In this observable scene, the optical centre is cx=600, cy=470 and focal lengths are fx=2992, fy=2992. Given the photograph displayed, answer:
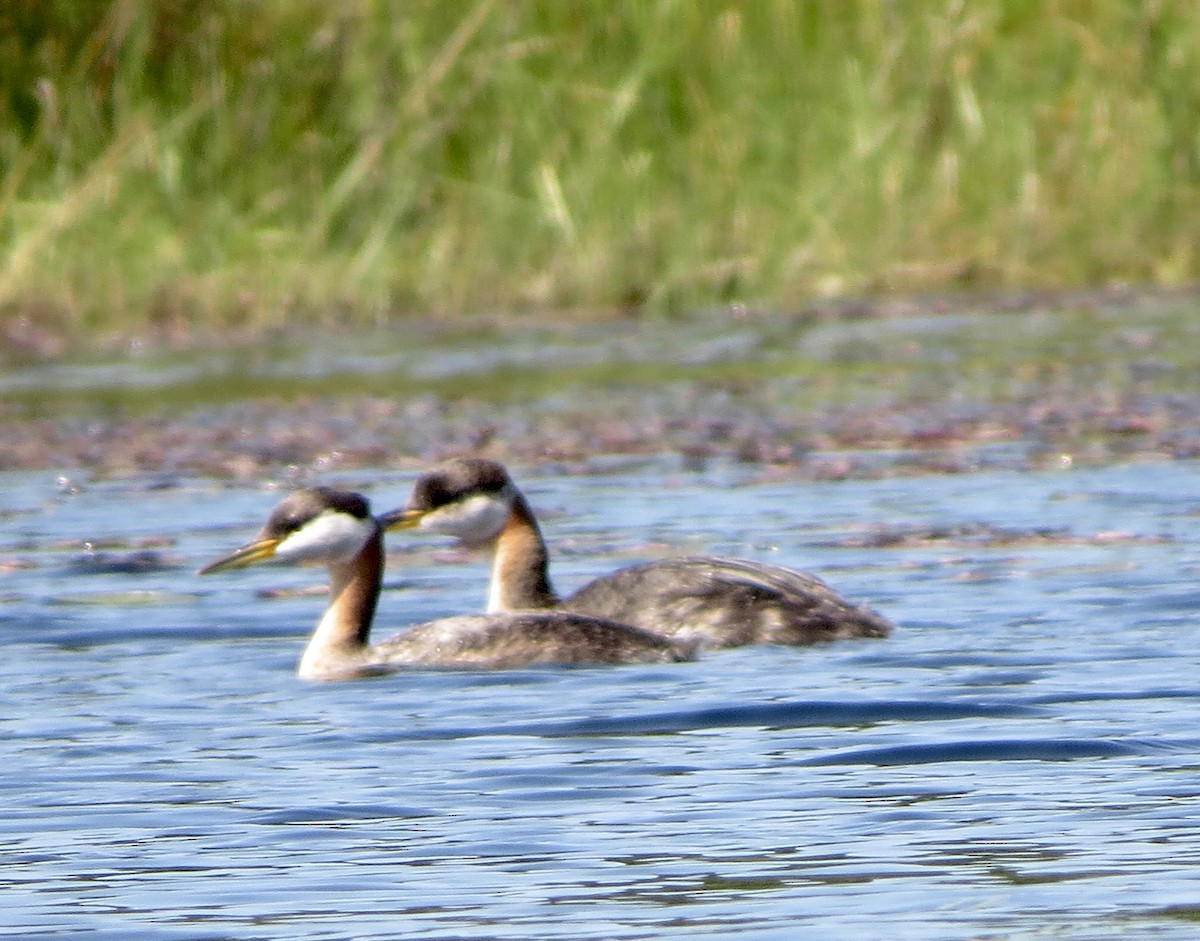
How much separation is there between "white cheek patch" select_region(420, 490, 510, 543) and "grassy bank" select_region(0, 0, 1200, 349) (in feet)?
23.3

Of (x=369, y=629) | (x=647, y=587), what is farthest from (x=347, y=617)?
(x=647, y=587)

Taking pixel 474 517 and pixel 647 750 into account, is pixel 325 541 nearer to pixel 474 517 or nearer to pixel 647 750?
pixel 474 517

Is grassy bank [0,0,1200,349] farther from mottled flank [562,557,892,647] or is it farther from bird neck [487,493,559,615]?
mottled flank [562,557,892,647]

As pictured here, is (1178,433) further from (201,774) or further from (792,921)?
(792,921)

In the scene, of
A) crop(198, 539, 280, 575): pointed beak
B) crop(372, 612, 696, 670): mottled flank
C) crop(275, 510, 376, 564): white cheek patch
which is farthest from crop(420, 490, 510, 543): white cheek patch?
crop(372, 612, 696, 670): mottled flank

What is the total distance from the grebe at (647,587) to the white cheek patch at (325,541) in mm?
287

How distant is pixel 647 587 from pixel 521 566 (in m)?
0.62

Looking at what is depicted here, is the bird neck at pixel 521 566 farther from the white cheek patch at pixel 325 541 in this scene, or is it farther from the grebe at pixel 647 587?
the white cheek patch at pixel 325 541

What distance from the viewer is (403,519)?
9094mm

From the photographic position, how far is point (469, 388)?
46.4ft

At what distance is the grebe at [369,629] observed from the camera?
811 centimetres

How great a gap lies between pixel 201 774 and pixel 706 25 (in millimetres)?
10637

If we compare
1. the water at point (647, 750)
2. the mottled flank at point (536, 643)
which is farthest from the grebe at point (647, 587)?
the mottled flank at point (536, 643)

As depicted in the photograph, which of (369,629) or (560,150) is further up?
(560,150)
